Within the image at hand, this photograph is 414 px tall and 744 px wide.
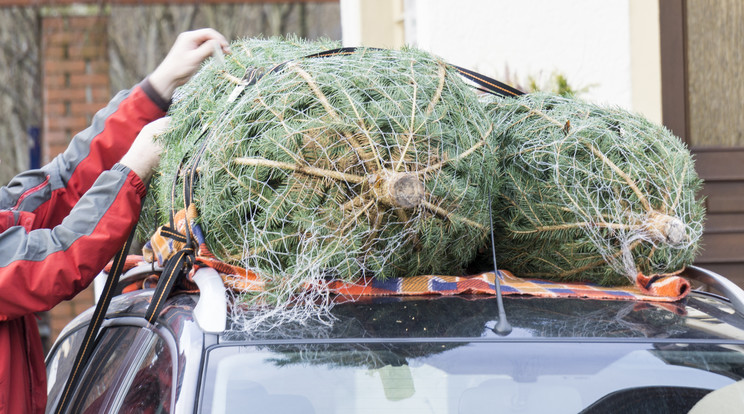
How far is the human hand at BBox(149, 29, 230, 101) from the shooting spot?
2520 millimetres

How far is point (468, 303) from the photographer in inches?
73.9

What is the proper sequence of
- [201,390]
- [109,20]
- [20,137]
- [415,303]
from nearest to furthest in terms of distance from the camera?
[201,390] → [415,303] → [109,20] → [20,137]

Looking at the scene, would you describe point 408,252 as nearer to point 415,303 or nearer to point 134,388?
point 415,303

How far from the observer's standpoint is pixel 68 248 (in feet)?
6.46

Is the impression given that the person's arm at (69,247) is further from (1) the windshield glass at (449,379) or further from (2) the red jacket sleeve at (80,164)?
(1) the windshield glass at (449,379)

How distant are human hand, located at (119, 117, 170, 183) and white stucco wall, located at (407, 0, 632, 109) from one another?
9.81ft

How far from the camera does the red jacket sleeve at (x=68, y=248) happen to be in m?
1.91

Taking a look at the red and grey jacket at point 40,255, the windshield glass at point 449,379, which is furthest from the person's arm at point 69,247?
the windshield glass at point 449,379

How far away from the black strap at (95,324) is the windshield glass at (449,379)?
26.7 inches

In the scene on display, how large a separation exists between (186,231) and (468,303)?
2.17 feet

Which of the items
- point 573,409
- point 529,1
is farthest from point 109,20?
point 573,409

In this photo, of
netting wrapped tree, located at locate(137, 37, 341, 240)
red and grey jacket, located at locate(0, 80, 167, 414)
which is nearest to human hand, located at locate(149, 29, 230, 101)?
netting wrapped tree, located at locate(137, 37, 341, 240)

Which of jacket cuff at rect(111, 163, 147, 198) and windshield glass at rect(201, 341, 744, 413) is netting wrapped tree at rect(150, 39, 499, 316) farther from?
jacket cuff at rect(111, 163, 147, 198)

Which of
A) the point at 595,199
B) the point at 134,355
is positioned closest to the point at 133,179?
the point at 134,355
